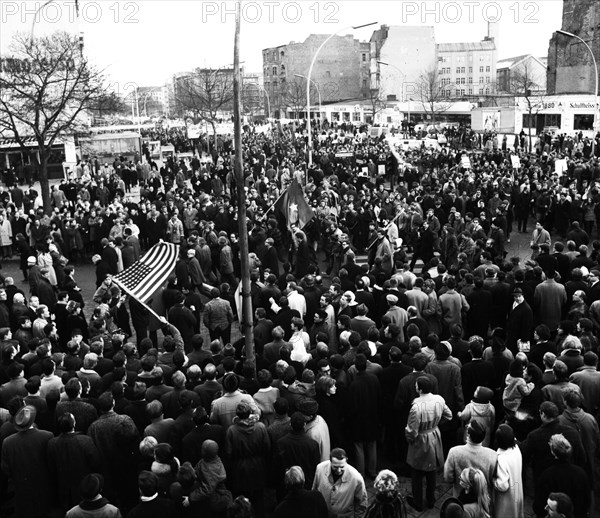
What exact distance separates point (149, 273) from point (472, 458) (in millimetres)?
7705

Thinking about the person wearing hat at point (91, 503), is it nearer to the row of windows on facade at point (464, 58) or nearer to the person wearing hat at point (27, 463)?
the person wearing hat at point (27, 463)

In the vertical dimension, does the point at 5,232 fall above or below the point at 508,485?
above

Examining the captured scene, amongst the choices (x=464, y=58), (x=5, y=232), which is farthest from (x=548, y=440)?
(x=464, y=58)

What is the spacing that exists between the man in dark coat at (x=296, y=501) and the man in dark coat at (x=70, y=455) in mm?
2293

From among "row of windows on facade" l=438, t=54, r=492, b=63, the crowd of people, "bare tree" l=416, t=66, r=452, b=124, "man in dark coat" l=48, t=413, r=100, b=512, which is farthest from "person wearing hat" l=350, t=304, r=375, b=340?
"row of windows on facade" l=438, t=54, r=492, b=63

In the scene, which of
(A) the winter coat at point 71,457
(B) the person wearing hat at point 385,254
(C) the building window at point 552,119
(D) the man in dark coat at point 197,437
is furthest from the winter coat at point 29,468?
(C) the building window at point 552,119

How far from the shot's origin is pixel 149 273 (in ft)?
39.7

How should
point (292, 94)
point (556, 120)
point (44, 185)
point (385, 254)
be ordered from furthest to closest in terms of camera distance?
point (292, 94), point (556, 120), point (44, 185), point (385, 254)

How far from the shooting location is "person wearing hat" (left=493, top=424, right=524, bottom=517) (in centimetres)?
577

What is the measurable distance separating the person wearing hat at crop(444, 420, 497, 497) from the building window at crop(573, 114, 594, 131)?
166ft

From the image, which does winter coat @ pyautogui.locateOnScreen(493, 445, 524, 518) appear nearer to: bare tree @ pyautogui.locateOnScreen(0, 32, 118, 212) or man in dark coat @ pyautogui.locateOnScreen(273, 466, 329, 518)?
man in dark coat @ pyautogui.locateOnScreen(273, 466, 329, 518)

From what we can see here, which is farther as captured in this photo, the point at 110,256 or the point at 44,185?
the point at 44,185

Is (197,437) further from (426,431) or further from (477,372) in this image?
(477,372)

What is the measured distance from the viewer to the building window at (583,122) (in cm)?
5077
